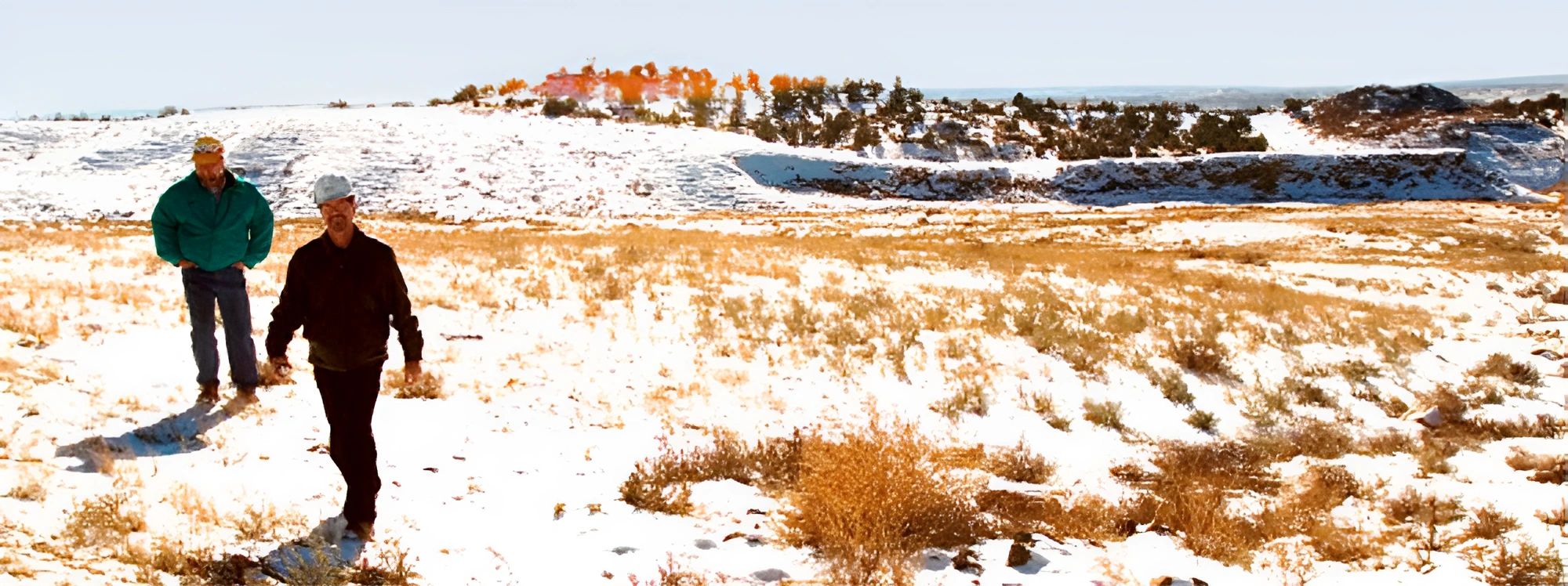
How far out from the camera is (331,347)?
4.37 meters

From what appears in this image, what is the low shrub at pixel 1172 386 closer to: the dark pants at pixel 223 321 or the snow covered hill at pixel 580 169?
the dark pants at pixel 223 321

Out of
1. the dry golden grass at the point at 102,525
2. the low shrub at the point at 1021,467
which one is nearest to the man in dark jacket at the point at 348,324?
the dry golden grass at the point at 102,525

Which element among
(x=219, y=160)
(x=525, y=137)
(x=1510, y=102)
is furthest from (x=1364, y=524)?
(x=1510, y=102)

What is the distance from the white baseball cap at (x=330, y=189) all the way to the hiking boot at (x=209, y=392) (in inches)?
122

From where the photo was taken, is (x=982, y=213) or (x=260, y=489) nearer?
(x=260, y=489)

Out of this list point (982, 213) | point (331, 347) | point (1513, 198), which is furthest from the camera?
point (1513, 198)

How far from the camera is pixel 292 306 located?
446cm

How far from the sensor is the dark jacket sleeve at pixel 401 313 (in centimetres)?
452

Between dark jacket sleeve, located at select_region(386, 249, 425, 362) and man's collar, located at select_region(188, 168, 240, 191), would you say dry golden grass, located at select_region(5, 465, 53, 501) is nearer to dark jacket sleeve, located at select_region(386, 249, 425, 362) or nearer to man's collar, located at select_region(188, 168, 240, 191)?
dark jacket sleeve, located at select_region(386, 249, 425, 362)

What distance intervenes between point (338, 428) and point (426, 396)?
302 centimetres

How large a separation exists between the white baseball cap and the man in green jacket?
2252 millimetres

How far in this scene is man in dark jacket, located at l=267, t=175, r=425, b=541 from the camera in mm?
4344

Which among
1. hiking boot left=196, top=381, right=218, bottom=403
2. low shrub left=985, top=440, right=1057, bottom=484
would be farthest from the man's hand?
low shrub left=985, top=440, right=1057, bottom=484

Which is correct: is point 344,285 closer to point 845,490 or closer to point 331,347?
point 331,347
